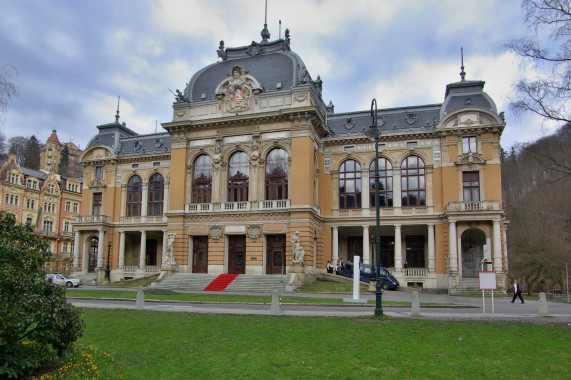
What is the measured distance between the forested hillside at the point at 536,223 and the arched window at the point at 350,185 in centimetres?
1554

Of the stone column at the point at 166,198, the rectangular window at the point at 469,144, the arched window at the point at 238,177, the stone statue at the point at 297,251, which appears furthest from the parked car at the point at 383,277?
the stone column at the point at 166,198

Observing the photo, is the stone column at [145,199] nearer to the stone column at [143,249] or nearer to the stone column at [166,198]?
the stone column at [143,249]

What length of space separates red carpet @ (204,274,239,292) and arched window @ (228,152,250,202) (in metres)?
7.11


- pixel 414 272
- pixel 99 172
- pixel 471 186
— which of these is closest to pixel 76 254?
pixel 99 172

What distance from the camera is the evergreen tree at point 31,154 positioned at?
99.5 m

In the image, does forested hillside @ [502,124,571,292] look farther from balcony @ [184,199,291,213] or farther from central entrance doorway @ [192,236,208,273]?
central entrance doorway @ [192,236,208,273]

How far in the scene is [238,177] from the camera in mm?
42125

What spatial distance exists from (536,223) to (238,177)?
137 ft

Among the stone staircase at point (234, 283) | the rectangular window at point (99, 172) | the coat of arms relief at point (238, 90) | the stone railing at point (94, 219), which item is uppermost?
the coat of arms relief at point (238, 90)

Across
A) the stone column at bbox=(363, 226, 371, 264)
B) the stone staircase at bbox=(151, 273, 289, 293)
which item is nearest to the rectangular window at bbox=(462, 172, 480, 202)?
the stone column at bbox=(363, 226, 371, 264)

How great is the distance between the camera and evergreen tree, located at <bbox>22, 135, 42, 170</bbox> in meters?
99.5

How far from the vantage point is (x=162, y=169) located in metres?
49.4

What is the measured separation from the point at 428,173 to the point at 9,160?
57382 mm

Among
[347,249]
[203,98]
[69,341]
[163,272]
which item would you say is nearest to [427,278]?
[347,249]
